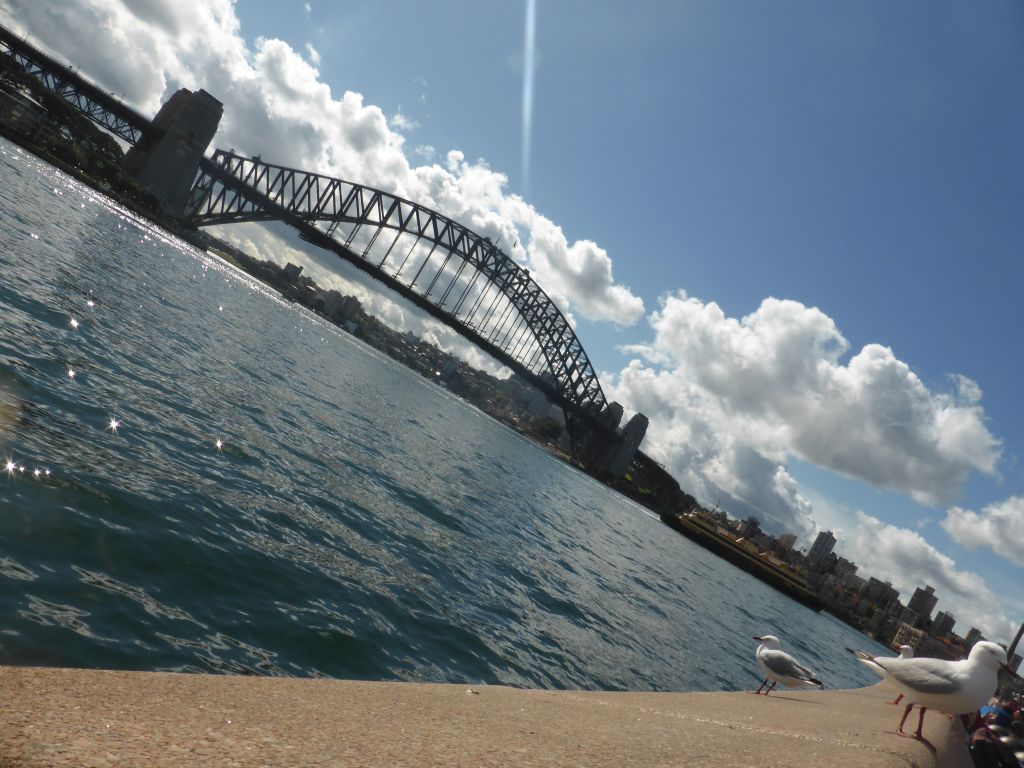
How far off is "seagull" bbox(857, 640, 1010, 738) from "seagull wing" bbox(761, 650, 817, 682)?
2.75 meters

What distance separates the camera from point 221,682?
237 cm

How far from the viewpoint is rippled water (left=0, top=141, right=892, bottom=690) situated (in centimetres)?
407

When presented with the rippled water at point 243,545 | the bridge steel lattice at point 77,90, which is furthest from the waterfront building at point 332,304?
the rippled water at point 243,545

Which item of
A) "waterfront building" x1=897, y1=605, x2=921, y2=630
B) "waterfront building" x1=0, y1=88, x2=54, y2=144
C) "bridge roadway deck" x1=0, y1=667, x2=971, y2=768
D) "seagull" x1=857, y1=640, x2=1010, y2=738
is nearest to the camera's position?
"bridge roadway deck" x1=0, y1=667, x2=971, y2=768

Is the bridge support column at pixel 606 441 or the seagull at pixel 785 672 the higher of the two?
the bridge support column at pixel 606 441

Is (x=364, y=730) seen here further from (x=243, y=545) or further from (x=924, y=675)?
(x=243, y=545)

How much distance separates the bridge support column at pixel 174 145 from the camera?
6788 cm

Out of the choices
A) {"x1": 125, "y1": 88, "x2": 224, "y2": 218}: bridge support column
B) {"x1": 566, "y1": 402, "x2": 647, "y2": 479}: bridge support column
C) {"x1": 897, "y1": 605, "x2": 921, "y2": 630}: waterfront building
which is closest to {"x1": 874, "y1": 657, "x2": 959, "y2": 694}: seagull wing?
{"x1": 125, "y1": 88, "x2": 224, "y2": 218}: bridge support column

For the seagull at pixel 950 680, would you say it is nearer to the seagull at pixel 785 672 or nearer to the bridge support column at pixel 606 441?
the seagull at pixel 785 672

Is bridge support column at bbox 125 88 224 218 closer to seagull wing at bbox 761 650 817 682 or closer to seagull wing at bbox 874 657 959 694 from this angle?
seagull wing at bbox 761 650 817 682

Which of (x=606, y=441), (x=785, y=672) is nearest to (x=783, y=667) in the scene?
(x=785, y=672)

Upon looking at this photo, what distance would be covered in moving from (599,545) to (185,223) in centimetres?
7120

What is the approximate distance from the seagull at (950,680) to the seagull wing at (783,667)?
2.75 m

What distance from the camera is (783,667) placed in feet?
22.0
